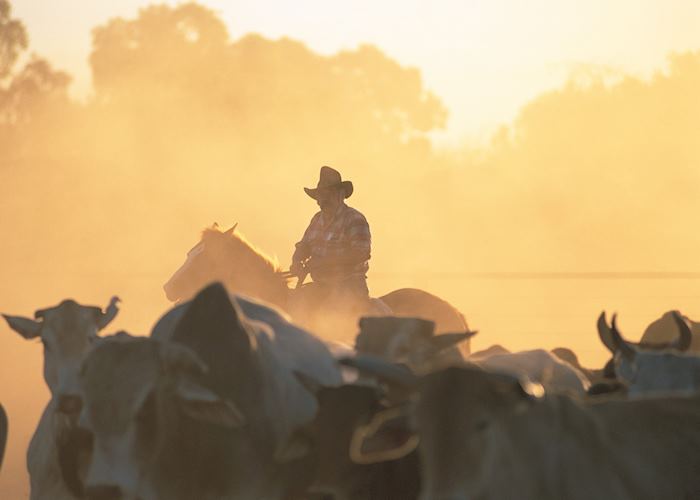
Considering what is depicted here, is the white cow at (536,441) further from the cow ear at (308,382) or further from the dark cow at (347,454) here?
the cow ear at (308,382)

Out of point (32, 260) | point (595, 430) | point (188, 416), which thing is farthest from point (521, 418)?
point (32, 260)

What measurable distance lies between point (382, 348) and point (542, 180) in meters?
73.2

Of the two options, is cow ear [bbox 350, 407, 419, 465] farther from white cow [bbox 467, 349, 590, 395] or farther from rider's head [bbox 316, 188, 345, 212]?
rider's head [bbox 316, 188, 345, 212]

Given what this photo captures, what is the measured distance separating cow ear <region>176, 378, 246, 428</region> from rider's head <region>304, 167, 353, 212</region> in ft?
20.5

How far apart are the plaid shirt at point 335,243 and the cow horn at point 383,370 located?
665cm

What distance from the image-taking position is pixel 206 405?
6996mm

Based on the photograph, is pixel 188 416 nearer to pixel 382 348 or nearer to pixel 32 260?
pixel 382 348

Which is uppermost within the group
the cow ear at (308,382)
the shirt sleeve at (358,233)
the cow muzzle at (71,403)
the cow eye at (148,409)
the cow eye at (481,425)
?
the shirt sleeve at (358,233)

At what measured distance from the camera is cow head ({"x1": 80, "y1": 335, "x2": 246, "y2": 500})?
6.95m

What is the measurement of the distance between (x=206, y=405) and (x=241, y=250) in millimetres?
6185

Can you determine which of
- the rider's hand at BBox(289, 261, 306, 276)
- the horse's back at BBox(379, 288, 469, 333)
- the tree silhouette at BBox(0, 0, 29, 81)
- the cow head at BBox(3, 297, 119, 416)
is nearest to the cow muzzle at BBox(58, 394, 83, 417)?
the cow head at BBox(3, 297, 119, 416)

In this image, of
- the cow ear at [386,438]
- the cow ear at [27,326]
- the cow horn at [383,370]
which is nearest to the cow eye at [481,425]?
the cow horn at [383,370]

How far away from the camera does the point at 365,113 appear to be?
3162 inches

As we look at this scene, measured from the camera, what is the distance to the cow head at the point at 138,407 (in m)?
6.95
